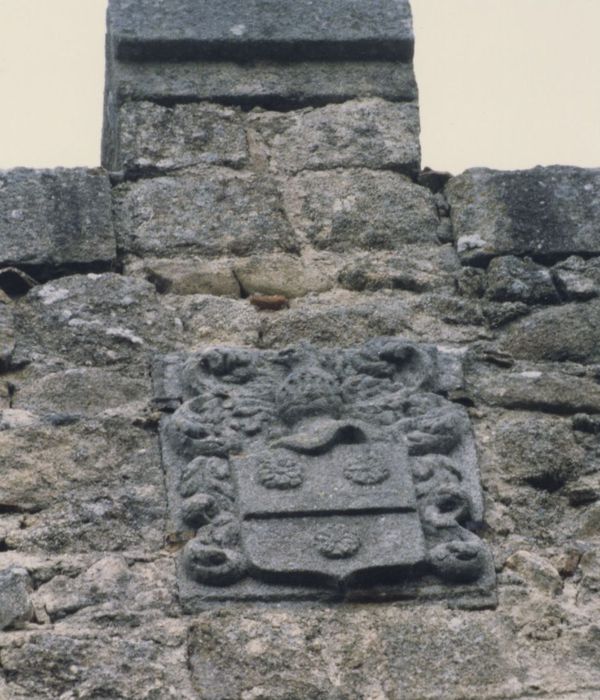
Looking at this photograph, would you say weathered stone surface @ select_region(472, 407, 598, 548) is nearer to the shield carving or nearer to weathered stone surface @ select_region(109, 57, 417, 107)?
the shield carving

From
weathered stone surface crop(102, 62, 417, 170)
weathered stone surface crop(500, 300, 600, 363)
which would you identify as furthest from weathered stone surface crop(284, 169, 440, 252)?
weathered stone surface crop(500, 300, 600, 363)

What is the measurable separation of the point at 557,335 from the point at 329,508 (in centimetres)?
111

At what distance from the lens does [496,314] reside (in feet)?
18.7

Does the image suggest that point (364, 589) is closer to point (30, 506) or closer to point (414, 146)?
point (30, 506)

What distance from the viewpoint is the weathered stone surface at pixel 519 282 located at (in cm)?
578

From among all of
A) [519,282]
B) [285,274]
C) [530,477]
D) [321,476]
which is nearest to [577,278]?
[519,282]

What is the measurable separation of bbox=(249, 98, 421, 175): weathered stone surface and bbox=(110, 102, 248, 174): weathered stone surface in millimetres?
78

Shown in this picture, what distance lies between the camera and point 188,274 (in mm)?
5754

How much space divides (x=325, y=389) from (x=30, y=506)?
2.34 ft

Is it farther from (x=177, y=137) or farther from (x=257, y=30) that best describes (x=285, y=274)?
(x=257, y=30)

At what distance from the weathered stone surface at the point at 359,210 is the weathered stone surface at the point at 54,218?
505 millimetres

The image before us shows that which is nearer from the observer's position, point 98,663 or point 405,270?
point 98,663

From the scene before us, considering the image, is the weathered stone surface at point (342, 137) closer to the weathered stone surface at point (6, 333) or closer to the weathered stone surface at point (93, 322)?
the weathered stone surface at point (93, 322)

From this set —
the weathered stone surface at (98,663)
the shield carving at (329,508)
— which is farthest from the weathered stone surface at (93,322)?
the weathered stone surface at (98,663)
